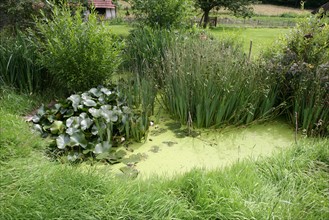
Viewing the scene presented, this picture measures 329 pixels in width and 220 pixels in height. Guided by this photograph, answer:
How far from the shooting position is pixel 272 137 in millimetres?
3234

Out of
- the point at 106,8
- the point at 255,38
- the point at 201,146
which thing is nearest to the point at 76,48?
the point at 201,146

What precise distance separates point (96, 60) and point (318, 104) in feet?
8.91

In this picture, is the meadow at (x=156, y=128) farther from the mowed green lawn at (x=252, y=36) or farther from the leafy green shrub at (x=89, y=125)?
the mowed green lawn at (x=252, y=36)

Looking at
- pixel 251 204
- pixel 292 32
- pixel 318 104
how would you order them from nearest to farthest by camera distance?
pixel 251 204 → pixel 318 104 → pixel 292 32

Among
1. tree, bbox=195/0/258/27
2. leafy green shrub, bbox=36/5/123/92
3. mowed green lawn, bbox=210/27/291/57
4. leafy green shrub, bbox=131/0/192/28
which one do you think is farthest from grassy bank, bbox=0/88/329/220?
tree, bbox=195/0/258/27

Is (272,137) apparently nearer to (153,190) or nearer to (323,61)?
(323,61)

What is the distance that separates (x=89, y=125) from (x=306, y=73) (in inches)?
105

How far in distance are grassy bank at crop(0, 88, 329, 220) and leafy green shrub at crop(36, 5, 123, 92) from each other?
1166 millimetres

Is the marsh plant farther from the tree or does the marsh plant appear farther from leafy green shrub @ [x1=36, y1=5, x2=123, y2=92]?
Answer: the tree

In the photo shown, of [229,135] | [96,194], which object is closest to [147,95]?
[229,135]

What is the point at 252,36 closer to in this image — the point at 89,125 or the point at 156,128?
the point at 156,128

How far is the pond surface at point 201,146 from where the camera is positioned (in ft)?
8.68

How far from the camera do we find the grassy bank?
1837mm

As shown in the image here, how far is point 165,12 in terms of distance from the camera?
6082 millimetres
